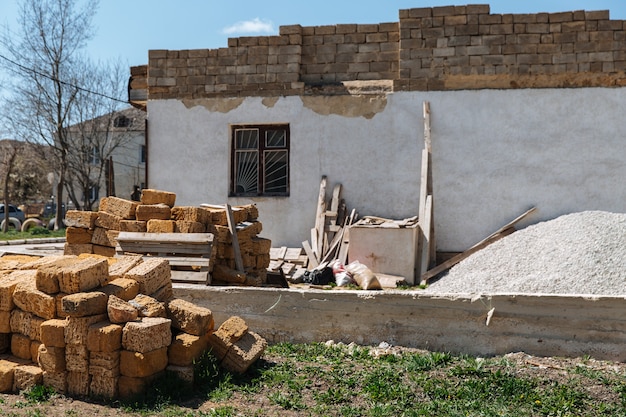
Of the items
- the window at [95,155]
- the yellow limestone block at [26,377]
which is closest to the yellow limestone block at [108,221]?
the yellow limestone block at [26,377]

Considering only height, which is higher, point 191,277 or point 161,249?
point 161,249

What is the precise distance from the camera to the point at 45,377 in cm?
596

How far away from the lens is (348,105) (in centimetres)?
1395

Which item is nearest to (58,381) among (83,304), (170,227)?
(83,304)

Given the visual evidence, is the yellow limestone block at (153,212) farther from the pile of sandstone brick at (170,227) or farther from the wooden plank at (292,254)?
the wooden plank at (292,254)

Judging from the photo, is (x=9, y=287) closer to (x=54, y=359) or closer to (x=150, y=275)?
(x=54, y=359)

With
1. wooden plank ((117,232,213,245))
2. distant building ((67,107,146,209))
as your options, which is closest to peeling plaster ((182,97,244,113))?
wooden plank ((117,232,213,245))

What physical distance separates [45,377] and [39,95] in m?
27.8

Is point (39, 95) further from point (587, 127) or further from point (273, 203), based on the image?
point (587, 127)

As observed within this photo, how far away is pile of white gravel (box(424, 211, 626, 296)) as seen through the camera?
962cm

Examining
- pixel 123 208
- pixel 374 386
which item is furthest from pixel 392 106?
pixel 374 386

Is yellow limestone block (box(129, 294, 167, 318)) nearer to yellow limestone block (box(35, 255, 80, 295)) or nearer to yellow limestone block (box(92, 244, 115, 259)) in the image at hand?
yellow limestone block (box(35, 255, 80, 295))

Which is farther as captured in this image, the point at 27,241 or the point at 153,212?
the point at 27,241

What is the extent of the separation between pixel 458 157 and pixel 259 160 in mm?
4426
